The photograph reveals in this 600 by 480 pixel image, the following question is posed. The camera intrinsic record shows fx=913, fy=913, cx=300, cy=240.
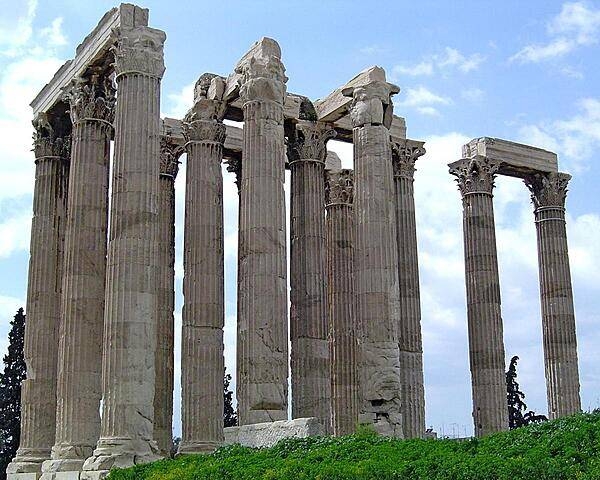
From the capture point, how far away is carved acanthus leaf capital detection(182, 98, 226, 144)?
37906mm

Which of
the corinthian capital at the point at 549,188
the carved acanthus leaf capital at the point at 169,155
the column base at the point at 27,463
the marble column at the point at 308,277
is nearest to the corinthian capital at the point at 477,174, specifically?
the corinthian capital at the point at 549,188

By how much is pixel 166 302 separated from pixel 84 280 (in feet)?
24.7

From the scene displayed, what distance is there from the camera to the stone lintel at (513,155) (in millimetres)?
47125

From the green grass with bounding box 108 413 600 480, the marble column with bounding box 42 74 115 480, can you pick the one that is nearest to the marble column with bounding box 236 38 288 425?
the green grass with bounding box 108 413 600 480

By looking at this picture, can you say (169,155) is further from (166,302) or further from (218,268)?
(218,268)

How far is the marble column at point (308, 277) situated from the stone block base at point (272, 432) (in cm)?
802

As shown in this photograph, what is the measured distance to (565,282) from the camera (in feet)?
157

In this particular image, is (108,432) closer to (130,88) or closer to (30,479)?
(30,479)

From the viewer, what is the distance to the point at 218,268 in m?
36.9

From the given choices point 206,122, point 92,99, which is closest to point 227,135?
point 206,122

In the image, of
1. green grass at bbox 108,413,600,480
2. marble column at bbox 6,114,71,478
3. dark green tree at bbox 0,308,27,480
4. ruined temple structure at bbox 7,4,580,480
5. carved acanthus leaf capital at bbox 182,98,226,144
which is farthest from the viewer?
dark green tree at bbox 0,308,27,480

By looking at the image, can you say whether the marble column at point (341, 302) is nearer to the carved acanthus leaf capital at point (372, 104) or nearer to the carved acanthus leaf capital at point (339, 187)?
the carved acanthus leaf capital at point (339, 187)

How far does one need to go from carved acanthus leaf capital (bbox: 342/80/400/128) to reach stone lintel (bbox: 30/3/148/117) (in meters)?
8.76

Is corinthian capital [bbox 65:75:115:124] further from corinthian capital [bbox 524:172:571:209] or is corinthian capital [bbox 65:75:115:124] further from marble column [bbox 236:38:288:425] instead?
corinthian capital [bbox 524:172:571:209]
